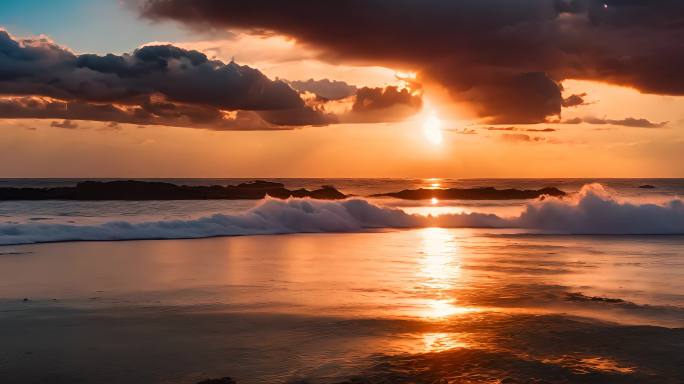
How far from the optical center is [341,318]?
10172mm

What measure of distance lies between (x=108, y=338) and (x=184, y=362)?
1767 mm

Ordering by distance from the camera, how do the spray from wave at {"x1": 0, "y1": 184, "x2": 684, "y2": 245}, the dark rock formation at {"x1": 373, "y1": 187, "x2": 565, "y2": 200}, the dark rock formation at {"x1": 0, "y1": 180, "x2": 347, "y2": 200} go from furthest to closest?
the dark rock formation at {"x1": 373, "y1": 187, "x2": 565, "y2": 200} < the dark rock formation at {"x1": 0, "y1": 180, "x2": 347, "y2": 200} < the spray from wave at {"x1": 0, "y1": 184, "x2": 684, "y2": 245}

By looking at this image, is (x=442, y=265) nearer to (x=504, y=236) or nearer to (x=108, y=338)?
(x=108, y=338)

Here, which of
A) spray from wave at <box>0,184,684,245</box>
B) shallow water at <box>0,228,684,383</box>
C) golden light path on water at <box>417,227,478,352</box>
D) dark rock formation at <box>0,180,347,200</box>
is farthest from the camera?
dark rock formation at <box>0,180,347,200</box>

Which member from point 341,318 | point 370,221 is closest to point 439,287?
point 341,318

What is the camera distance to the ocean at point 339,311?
7.46 metres

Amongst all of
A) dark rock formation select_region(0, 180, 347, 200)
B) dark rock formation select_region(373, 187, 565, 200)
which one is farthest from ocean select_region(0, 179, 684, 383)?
dark rock formation select_region(373, 187, 565, 200)

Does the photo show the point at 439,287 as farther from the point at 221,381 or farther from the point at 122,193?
the point at 122,193

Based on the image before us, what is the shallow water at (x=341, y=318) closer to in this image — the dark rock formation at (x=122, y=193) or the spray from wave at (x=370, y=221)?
the spray from wave at (x=370, y=221)

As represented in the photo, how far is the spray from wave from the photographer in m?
26.7

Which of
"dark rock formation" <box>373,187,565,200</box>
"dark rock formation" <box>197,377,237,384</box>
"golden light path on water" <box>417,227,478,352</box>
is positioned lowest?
"dark rock formation" <box>197,377,237,384</box>

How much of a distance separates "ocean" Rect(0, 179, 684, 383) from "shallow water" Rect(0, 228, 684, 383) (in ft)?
0.12

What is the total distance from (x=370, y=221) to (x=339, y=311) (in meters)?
24.0

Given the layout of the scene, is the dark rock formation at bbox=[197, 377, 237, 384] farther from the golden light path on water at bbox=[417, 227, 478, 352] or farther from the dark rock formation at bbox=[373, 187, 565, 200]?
the dark rock formation at bbox=[373, 187, 565, 200]
